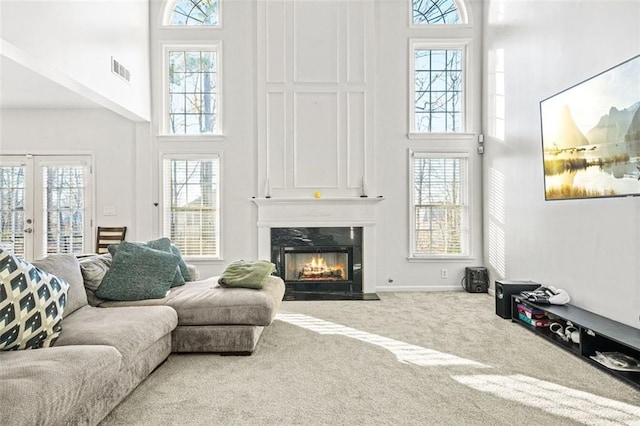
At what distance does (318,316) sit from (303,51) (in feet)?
12.3

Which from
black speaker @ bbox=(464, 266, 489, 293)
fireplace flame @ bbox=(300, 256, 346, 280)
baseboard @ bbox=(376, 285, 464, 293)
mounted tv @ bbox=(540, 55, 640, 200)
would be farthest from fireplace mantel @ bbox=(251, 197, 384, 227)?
mounted tv @ bbox=(540, 55, 640, 200)

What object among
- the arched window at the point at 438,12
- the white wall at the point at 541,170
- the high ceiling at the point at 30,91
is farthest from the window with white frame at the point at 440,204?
the high ceiling at the point at 30,91

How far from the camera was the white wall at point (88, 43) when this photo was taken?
3367mm

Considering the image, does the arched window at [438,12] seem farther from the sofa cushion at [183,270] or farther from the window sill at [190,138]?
the sofa cushion at [183,270]

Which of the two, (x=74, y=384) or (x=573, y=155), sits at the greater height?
(x=573, y=155)

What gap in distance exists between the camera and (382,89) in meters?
6.08

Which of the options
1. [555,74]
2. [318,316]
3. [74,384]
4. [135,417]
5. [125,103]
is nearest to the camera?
[74,384]

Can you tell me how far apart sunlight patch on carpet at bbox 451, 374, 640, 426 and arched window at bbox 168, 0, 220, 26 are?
5.83 metres

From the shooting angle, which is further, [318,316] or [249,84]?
[249,84]

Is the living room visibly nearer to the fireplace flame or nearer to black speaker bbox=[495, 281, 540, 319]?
the fireplace flame

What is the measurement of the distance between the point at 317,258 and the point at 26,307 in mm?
4142

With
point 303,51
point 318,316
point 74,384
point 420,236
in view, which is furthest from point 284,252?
point 74,384

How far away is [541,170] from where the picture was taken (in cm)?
448

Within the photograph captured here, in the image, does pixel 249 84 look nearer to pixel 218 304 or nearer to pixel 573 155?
pixel 218 304
